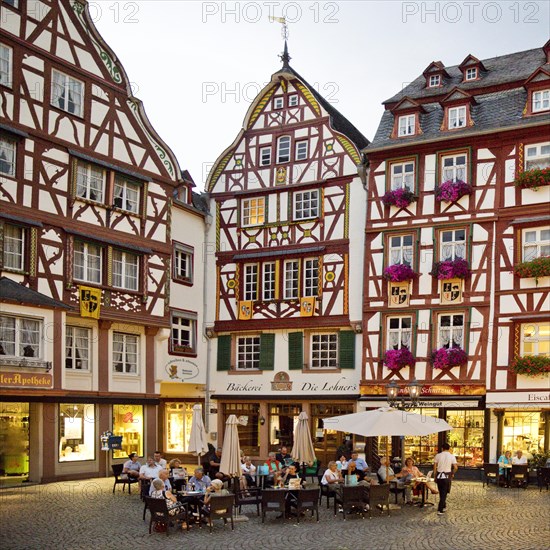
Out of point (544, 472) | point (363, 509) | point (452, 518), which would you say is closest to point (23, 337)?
point (363, 509)

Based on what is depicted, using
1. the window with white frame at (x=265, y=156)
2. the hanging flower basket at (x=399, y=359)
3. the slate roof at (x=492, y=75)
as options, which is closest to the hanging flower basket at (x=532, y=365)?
the hanging flower basket at (x=399, y=359)

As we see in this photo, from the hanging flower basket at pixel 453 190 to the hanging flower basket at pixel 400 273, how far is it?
101 inches

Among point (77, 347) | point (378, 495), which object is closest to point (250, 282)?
point (77, 347)

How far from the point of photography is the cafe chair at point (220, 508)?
16406 millimetres

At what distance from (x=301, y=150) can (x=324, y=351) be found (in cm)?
752

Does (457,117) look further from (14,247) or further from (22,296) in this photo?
(22,296)

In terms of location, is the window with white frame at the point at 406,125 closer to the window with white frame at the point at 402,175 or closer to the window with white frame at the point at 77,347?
the window with white frame at the point at 402,175

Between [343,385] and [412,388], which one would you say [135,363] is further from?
[412,388]

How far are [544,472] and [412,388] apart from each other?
165 inches

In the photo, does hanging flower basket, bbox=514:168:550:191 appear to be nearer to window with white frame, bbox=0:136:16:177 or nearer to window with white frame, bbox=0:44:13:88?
window with white frame, bbox=0:136:16:177

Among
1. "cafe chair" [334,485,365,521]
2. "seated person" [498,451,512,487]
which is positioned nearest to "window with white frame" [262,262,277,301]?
"seated person" [498,451,512,487]

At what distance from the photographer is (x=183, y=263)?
3222 cm

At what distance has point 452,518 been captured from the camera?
17.9 meters

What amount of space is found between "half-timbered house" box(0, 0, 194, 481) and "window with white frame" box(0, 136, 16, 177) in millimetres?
42
